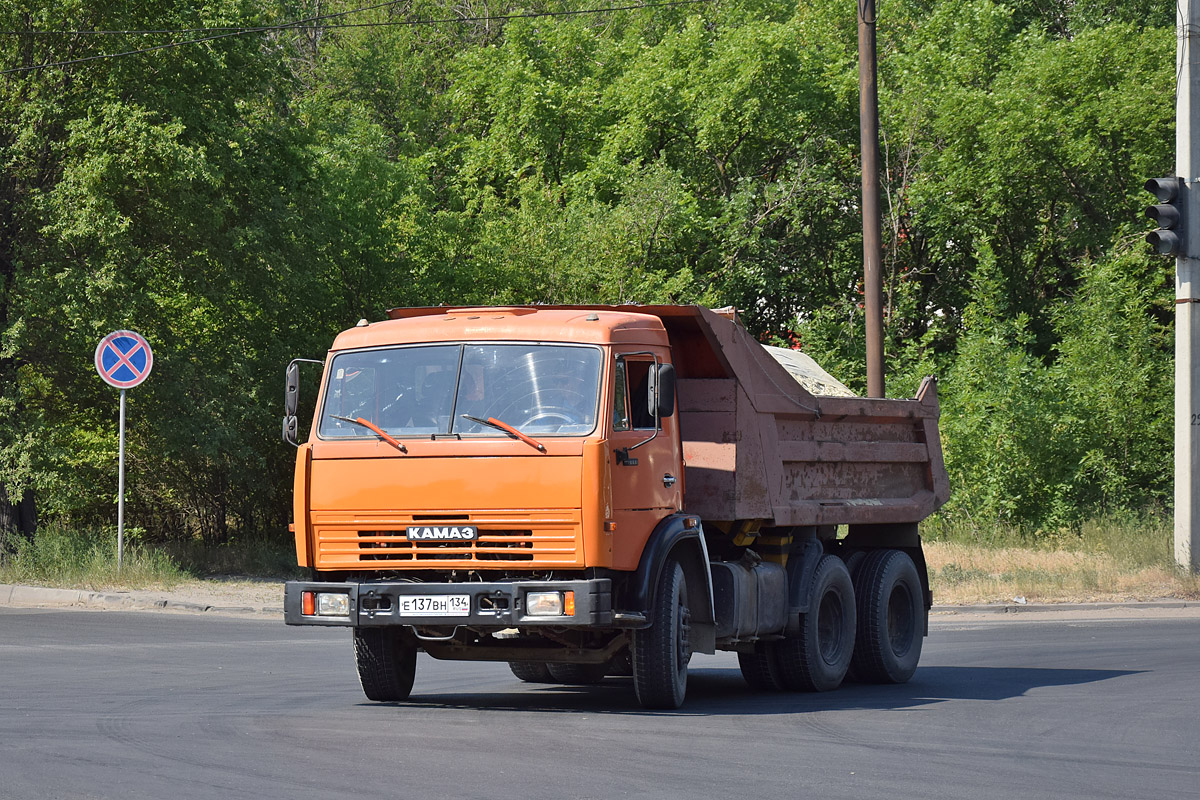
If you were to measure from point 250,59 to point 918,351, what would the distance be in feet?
51.1

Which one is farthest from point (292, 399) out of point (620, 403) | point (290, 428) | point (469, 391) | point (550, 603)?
point (550, 603)

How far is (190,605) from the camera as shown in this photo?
18688 millimetres

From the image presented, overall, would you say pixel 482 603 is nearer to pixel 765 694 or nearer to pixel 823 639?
pixel 765 694

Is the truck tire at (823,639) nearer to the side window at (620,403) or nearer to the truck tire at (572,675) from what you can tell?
the truck tire at (572,675)

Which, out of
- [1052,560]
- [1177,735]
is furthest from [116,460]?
[1177,735]

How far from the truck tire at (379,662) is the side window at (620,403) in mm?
2231

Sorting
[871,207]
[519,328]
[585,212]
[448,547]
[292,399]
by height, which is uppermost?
[585,212]

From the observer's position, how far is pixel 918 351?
108 feet

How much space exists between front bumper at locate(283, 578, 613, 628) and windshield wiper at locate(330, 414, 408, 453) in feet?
2.83

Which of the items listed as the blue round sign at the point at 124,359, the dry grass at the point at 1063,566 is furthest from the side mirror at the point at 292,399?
the dry grass at the point at 1063,566

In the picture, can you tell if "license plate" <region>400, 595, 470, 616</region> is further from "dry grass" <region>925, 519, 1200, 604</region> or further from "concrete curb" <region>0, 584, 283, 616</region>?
"dry grass" <region>925, 519, 1200, 604</region>

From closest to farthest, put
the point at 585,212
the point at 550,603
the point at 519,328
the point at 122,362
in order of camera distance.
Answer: the point at 550,603
the point at 519,328
the point at 122,362
the point at 585,212

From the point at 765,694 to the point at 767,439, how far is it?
6.73 feet

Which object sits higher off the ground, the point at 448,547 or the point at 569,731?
the point at 448,547
